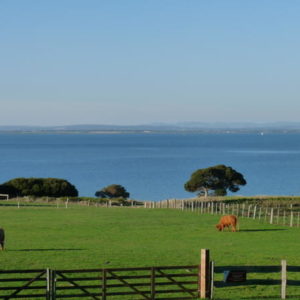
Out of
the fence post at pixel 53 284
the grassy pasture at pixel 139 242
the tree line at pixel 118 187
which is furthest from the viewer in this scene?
the tree line at pixel 118 187

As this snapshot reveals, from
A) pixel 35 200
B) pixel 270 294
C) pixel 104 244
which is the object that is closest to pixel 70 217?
pixel 104 244

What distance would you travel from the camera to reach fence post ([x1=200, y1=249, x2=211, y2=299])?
67.1 feet

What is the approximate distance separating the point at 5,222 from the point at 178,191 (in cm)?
10006

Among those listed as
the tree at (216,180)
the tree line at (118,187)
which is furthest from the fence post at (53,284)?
the tree at (216,180)

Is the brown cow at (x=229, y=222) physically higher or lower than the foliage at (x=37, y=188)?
lower

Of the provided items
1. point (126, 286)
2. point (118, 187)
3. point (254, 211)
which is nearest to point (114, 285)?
point (126, 286)

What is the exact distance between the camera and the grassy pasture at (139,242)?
1150 inches

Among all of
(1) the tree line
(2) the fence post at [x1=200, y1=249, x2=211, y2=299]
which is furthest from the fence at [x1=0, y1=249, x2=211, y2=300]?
(1) the tree line

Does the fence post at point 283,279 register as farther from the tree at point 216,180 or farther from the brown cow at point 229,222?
the tree at point 216,180

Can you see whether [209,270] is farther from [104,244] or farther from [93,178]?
[93,178]

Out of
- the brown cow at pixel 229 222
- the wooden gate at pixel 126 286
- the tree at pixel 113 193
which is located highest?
the tree at pixel 113 193

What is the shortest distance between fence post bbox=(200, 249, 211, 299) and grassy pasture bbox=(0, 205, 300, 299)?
48.9 inches

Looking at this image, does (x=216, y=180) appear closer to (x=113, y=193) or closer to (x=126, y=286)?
(x=113, y=193)

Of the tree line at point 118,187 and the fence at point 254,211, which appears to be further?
the tree line at point 118,187
